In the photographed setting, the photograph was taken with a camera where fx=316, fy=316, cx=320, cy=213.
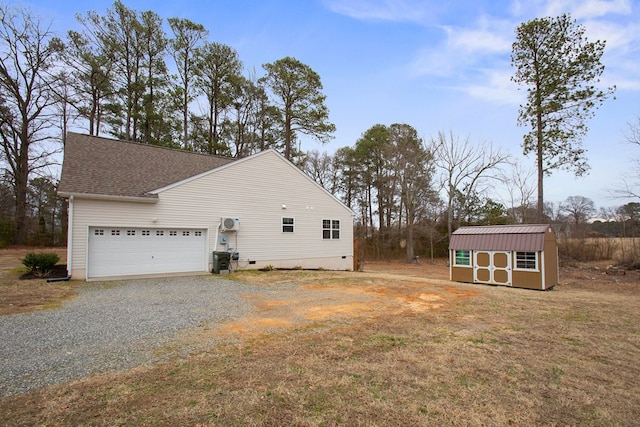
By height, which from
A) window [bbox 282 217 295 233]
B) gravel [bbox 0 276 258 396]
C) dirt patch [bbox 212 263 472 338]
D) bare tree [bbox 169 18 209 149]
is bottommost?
dirt patch [bbox 212 263 472 338]

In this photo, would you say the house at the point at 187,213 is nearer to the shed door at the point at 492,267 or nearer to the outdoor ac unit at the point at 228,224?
the outdoor ac unit at the point at 228,224

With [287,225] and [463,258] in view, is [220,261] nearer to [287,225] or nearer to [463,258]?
[287,225]

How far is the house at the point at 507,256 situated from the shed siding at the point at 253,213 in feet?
19.2

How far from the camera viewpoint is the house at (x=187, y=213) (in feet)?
34.3

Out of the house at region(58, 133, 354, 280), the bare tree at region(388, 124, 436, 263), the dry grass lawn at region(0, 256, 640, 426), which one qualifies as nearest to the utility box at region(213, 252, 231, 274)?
the house at region(58, 133, 354, 280)

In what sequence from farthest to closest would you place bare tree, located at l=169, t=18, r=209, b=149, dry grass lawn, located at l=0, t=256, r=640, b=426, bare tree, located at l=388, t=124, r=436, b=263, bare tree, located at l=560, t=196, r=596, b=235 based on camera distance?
bare tree, located at l=560, t=196, r=596, b=235 < bare tree, located at l=388, t=124, r=436, b=263 < bare tree, located at l=169, t=18, r=209, b=149 < dry grass lawn, located at l=0, t=256, r=640, b=426

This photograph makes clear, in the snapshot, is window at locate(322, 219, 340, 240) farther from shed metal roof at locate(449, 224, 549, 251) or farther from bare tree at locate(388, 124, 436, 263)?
bare tree at locate(388, 124, 436, 263)

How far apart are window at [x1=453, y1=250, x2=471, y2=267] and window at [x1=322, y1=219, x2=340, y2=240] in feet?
19.3

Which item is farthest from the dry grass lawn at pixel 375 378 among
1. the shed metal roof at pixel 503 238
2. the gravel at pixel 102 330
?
the shed metal roof at pixel 503 238

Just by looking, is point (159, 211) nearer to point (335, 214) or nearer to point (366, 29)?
point (335, 214)

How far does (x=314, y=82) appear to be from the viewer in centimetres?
2384

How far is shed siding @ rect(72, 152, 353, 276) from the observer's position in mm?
10766

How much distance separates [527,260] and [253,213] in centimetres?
1119

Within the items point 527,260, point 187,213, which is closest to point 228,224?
point 187,213
